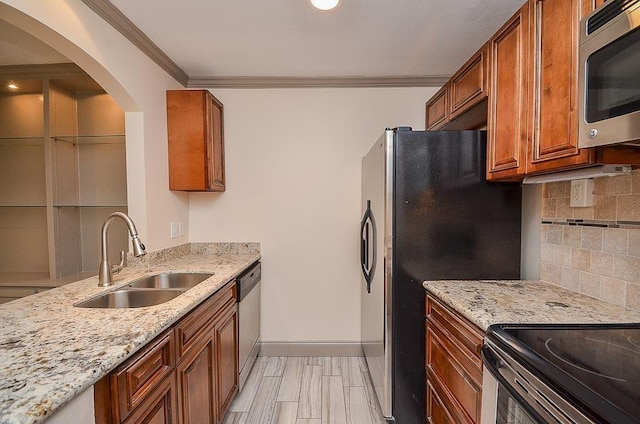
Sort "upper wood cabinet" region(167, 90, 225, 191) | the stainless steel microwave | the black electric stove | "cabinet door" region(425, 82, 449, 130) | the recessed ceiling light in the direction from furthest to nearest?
"upper wood cabinet" region(167, 90, 225, 191) → "cabinet door" region(425, 82, 449, 130) → the recessed ceiling light → the stainless steel microwave → the black electric stove

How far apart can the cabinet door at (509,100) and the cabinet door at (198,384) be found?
5.67ft

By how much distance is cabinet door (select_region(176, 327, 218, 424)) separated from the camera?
136cm

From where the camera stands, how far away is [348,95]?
285 cm

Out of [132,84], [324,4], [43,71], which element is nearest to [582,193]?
[324,4]

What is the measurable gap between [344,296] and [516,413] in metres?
1.97

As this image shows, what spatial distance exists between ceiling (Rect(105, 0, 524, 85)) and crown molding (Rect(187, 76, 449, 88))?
5 centimetres

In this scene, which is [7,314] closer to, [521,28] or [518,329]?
[518,329]

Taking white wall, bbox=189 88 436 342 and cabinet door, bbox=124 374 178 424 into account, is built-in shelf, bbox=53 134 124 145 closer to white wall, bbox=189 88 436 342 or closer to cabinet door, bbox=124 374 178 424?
white wall, bbox=189 88 436 342

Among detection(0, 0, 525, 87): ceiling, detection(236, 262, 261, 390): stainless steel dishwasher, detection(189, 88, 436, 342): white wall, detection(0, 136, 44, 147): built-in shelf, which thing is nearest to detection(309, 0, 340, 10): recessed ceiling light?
detection(0, 0, 525, 87): ceiling

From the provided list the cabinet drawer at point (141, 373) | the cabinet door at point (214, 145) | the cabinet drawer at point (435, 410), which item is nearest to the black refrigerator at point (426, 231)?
the cabinet drawer at point (435, 410)

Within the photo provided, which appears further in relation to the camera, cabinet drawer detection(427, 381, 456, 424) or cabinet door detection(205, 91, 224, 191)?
cabinet door detection(205, 91, 224, 191)

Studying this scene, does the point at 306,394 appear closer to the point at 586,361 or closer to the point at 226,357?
the point at 226,357

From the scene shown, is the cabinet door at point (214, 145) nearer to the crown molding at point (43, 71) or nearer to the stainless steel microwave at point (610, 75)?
the crown molding at point (43, 71)

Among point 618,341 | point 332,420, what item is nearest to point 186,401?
point 332,420
